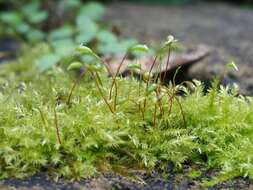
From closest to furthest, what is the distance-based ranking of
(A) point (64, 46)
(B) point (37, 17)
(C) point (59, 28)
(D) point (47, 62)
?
(D) point (47, 62) < (A) point (64, 46) < (B) point (37, 17) < (C) point (59, 28)

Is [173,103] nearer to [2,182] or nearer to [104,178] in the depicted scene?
[104,178]

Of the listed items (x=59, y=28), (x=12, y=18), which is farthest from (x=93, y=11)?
(x=12, y=18)

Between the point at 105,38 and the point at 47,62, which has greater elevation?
the point at 105,38

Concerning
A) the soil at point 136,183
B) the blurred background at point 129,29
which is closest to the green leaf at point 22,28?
the blurred background at point 129,29

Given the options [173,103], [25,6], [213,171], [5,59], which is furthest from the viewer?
[25,6]

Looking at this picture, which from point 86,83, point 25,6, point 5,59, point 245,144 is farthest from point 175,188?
point 25,6

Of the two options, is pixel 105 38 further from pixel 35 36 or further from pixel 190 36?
pixel 190 36

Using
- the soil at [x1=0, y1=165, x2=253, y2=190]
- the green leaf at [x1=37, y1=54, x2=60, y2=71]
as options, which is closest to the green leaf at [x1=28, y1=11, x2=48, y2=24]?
the green leaf at [x1=37, y1=54, x2=60, y2=71]
